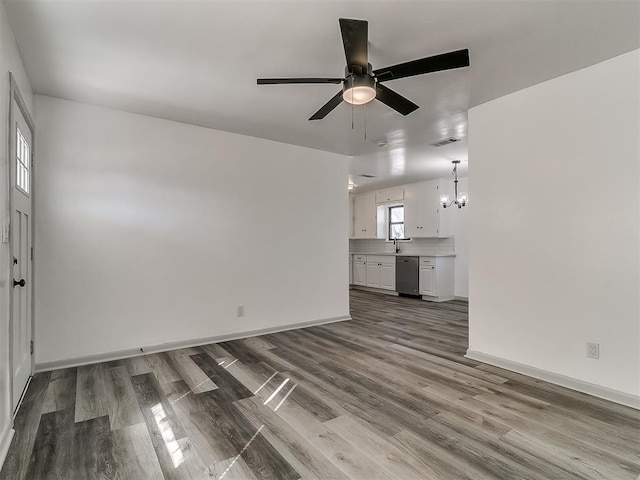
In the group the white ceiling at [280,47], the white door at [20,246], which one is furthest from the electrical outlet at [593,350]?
the white door at [20,246]

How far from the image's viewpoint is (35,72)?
2.78 m

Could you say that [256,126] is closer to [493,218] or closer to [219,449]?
[493,218]

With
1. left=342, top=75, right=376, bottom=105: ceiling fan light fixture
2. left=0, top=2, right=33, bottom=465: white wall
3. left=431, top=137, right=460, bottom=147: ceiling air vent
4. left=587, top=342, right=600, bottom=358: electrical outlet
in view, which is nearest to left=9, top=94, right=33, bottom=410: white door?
left=0, top=2, right=33, bottom=465: white wall

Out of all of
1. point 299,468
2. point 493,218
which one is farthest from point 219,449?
point 493,218

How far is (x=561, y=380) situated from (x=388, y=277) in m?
4.98

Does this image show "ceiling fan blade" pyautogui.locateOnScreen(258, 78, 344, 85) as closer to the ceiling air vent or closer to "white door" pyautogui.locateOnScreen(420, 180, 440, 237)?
the ceiling air vent

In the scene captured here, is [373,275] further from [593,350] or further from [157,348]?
[593,350]

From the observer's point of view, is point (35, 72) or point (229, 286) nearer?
point (35, 72)

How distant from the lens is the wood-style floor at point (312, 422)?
5.97ft

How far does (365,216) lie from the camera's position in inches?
344

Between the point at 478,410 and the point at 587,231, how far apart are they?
1632mm

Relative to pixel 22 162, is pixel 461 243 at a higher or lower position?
lower

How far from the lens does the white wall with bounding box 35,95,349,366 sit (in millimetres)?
3262

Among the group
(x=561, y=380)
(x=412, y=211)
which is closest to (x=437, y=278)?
(x=412, y=211)
